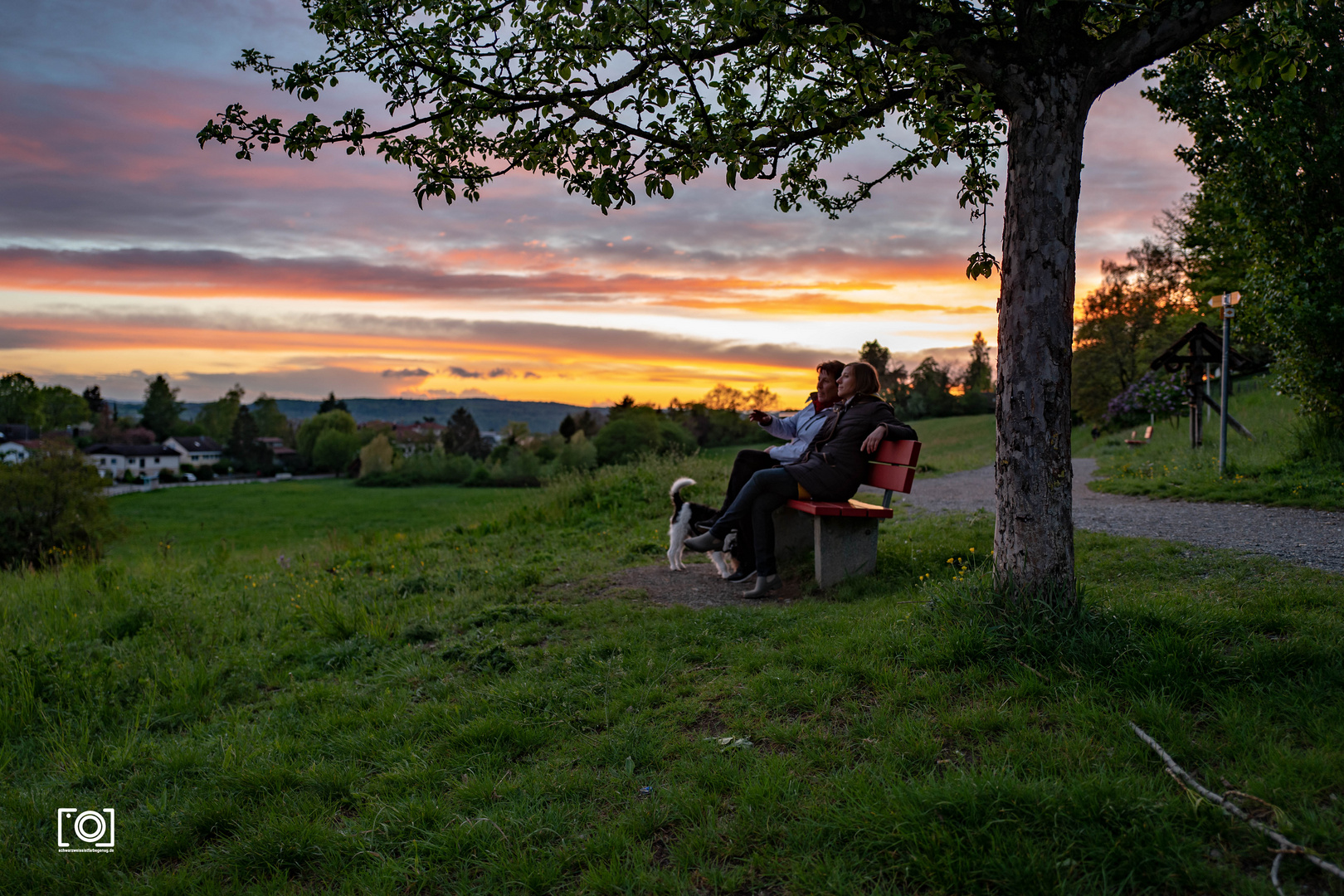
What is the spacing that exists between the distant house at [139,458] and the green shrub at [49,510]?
317ft

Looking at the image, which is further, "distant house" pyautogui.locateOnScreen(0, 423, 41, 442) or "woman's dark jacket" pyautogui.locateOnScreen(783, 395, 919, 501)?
"distant house" pyautogui.locateOnScreen(0, 423, 41, 442)

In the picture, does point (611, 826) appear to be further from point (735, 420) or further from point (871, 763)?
A: point (735, 420)

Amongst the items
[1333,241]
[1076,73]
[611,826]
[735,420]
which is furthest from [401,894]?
[735,420]

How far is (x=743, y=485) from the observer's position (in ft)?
25.0

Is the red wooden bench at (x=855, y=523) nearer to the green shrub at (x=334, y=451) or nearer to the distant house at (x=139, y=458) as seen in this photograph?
the green shrub at (x=334, y=451)

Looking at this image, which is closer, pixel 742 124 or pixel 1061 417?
pixel 1061 417

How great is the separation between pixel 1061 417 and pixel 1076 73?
1.89 metres

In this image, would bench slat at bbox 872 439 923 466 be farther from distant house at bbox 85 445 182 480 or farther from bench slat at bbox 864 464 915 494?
distant house at bbox 85 445 182 480

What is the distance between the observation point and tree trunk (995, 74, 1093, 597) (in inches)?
170

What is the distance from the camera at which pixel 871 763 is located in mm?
3293

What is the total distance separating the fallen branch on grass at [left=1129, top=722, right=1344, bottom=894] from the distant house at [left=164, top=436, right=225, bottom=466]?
122m

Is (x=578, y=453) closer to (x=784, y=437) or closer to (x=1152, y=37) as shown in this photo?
(x=784, y=437)

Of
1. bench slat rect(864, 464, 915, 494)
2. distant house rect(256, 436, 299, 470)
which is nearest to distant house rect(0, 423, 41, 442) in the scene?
distant house rect(256, 436, 299, 470)

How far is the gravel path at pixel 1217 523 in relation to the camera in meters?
6.43
